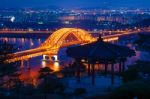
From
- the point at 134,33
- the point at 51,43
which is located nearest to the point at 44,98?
the point at 51,43

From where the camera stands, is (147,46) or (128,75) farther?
(147,46)

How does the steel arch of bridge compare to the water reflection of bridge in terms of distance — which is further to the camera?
the steel arch of bridge

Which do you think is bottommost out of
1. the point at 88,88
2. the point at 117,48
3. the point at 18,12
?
the point at 88,88

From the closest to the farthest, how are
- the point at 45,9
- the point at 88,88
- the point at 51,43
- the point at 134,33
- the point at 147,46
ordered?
the point at 88,88 → the point at 147,46 → the point at 51,43 → the point at 134,33 → the point at 45,9

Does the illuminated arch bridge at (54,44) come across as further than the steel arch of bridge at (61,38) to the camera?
No

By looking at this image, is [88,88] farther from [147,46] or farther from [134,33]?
[134,33]

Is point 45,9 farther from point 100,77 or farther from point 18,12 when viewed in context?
point 100,77

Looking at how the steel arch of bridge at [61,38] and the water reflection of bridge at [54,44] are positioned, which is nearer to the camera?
the water reflection of bridge at [54,44]

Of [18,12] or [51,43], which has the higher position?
[18,12]

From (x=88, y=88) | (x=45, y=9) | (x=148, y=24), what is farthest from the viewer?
(x=45, y=9)

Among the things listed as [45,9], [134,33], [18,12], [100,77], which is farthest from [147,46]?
[45,9]
